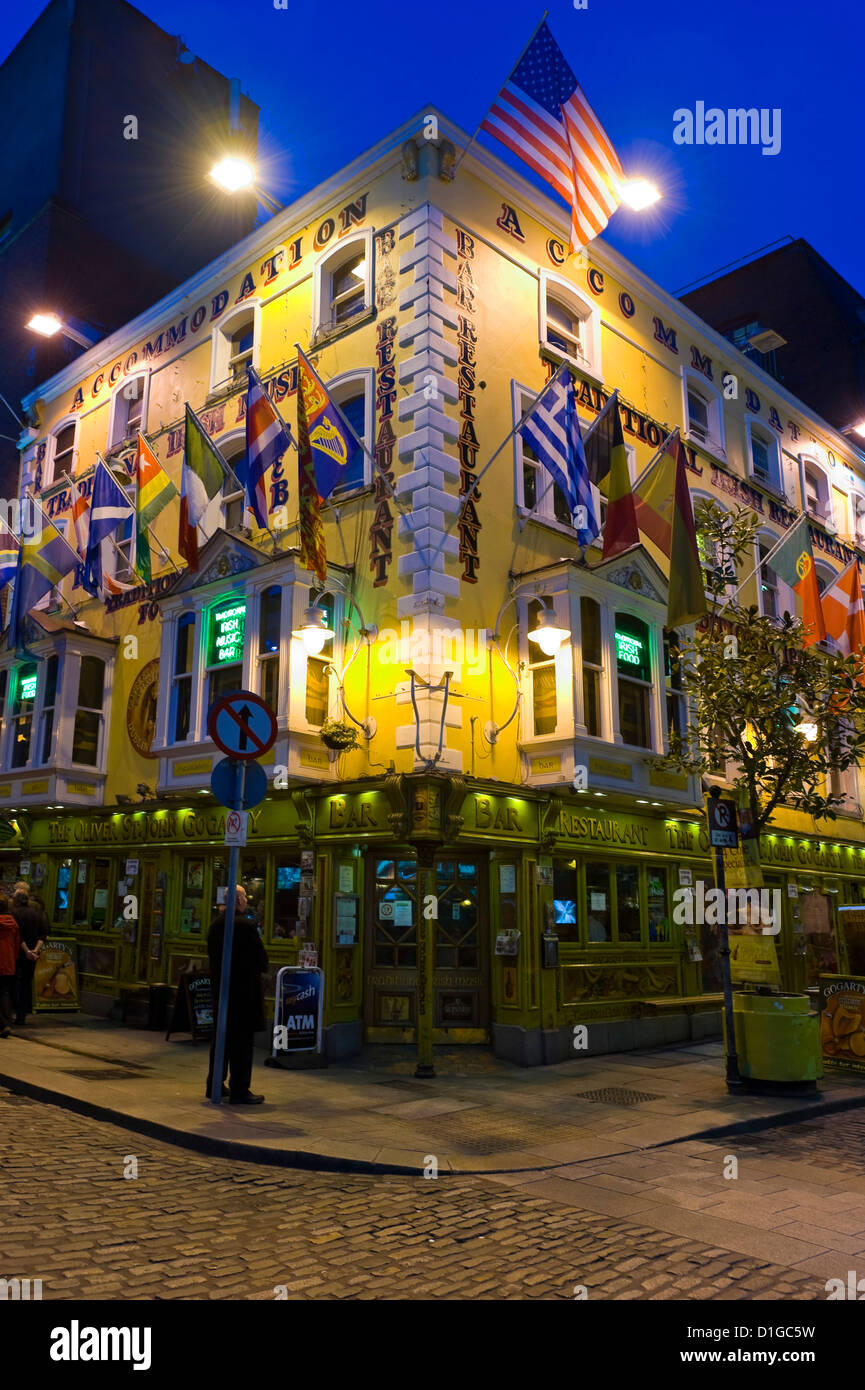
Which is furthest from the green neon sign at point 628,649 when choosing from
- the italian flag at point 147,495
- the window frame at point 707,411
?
the italian flag at point 147,495

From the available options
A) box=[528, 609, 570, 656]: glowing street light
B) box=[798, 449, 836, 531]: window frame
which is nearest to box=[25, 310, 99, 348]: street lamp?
box=[528, 609, 570, 656]: glowing street light

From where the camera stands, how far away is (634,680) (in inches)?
603

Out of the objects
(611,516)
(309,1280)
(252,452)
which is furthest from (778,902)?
(309,1280)

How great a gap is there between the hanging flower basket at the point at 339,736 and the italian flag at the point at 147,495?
5.25m

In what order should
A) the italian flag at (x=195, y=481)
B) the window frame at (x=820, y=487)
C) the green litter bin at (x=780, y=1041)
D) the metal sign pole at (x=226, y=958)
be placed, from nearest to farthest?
the metal sign pole at (x=226, y=958)
the green litter bin at (x=780, y=1041)
the italian flag at (x=195, y=481)
the window frame at (x=820, y=487)

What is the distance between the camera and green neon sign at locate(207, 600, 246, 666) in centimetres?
1505

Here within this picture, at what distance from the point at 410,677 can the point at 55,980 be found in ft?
30.5

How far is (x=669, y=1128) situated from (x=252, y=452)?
415 inches

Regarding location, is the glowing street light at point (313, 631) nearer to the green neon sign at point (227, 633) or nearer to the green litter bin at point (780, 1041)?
the green neon sign at point (227, 633)

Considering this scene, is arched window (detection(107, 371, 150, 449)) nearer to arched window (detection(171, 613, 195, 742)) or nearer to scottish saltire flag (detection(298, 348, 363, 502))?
arched window (detection(171, 613, 195, 742))

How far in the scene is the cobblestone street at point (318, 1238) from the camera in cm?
500

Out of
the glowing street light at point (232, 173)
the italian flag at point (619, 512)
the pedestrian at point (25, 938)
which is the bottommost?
the pedestrian at point (25, 938)

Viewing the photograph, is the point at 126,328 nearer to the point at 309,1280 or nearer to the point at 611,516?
the point at 611,516
